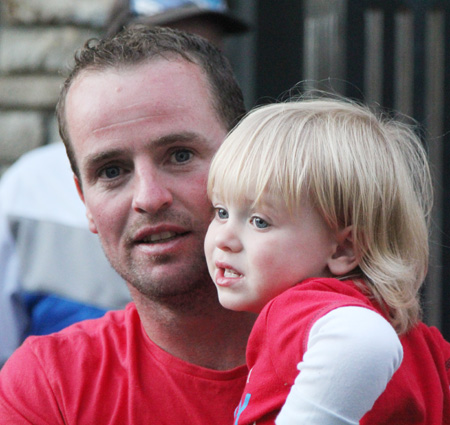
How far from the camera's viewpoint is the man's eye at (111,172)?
2.03 meters

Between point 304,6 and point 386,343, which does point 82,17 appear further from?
point 386,343

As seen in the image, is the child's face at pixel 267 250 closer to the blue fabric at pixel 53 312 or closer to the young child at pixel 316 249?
the young child at pixel 316 249

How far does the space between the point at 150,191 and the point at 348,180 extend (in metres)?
0.56

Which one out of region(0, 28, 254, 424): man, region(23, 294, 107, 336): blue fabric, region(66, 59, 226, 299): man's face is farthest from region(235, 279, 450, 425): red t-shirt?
region(23, 294, 107, 336): blue fabric

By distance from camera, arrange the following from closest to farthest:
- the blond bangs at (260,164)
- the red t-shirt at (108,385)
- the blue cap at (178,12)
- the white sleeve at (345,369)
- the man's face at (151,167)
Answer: the white sleeve at (345,369) → the blond bangs at (260,164) → the red t-shirt at (108,385) → the man's face at (151,167) → the blue cap at (178,12)

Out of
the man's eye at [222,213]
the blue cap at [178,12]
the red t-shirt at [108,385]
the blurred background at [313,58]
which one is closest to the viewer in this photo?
the man's eye at [222,213]

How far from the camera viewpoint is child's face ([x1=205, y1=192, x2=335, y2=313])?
1.55m

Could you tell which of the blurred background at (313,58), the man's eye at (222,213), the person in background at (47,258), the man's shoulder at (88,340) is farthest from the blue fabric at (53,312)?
the man's eye at (222,213)

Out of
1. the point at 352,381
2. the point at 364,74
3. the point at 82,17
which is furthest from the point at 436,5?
the point at 352,381

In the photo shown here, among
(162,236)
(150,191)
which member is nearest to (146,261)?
(162,236)

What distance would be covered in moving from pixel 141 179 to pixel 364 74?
2250 mm

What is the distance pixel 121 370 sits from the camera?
1.94 m

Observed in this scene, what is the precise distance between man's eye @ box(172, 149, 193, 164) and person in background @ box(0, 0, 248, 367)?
1.27 metres

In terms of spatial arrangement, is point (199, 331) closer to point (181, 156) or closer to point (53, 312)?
point (181, 156)
